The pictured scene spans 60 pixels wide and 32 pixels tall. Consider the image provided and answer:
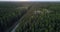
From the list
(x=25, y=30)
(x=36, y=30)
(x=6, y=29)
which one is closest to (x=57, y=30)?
(x=36, y=30)

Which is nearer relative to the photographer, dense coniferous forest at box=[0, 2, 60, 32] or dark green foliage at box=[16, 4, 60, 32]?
dark green foliage at box=[16, 4, 60, 32]

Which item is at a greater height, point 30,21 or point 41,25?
point 41,25

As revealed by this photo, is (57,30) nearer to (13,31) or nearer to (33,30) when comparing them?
(33,30)

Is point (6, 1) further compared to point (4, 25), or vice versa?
point (6, 1)

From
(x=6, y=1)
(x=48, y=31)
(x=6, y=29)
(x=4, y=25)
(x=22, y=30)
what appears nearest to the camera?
(x=48, y=31)

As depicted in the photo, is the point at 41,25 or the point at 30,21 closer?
the point at 41,25

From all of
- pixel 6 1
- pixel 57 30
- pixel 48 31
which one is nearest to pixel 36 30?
pixel 48 31

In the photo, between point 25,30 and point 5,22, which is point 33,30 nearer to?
point 25,30

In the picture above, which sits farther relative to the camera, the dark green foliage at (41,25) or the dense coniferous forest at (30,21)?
the dense coniferous forest at (30,21)

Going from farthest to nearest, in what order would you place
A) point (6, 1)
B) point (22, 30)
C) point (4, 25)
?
point (6, 1)
point (4, 25)
point (22, 30)
